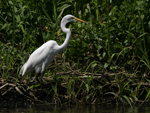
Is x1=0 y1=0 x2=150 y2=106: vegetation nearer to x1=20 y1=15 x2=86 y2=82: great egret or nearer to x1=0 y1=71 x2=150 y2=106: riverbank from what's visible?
x1=0 y1=71 x2=150 y2=106: riverbank

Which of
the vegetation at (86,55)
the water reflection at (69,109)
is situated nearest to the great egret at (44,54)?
the vegetation at (86,55)

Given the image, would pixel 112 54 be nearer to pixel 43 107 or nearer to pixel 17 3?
pixel 43 107

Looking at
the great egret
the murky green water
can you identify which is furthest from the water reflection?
A: the great egret

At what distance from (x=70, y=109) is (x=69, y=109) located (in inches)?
0.6

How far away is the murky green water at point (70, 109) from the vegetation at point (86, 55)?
7.2 inches

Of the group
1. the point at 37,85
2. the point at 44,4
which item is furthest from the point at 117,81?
the point at 44,4

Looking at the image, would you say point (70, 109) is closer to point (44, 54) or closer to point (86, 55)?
point (44, 54)

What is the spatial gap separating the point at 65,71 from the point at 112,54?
0.87m

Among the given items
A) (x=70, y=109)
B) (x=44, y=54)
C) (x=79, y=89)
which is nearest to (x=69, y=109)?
(x=70, y=109)

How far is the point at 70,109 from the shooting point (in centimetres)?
435

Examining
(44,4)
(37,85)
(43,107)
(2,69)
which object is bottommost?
(43,107)

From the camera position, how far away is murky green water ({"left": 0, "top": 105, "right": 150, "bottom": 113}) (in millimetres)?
4172

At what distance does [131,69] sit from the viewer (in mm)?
5184

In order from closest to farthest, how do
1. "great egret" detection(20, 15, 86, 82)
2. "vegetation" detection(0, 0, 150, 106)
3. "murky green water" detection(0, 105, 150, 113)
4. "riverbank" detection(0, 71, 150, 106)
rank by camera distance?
"murky green water" detection(0, 105, 150, 113), "riverbank" detection(0, 71, 150, 106), "vegetation" detection(0, 0, 150, 106), "great egret" detection(20, 15, 86, 82)
